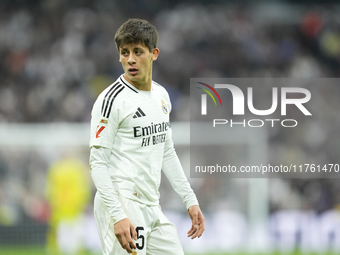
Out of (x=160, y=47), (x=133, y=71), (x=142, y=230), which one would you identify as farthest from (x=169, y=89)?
(x=142, y=230)

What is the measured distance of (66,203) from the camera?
9211mm

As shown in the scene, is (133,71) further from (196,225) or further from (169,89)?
(169,89)

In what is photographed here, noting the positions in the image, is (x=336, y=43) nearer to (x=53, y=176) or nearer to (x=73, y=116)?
(x=73, y=116)

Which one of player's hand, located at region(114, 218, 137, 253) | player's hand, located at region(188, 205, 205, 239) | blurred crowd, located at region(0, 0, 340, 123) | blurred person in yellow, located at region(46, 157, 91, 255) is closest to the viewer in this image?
player's hand, located at region(114, 218, 137, 253)

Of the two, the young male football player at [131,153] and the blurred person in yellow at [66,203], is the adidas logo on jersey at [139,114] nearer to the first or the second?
the young male football player at [131,153]

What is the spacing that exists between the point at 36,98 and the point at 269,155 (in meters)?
5.63

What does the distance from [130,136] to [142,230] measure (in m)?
0.59

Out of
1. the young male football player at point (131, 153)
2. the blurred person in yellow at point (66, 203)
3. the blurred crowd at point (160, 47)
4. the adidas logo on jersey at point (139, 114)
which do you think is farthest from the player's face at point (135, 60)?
the blurred crowd at point (160, 47)

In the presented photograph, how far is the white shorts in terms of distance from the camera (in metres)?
3.32

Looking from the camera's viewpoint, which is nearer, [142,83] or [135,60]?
[135,60]

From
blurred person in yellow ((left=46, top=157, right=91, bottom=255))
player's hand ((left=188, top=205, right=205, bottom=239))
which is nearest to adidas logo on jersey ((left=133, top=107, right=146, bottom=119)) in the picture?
player's hand ((left=188, top=205, right=205, bottom=239))

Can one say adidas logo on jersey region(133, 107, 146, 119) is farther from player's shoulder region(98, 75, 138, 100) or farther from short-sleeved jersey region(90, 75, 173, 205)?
player's shoulder region(98, 75, 138, 100)

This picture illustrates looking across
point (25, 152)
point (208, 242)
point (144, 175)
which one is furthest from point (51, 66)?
point (144, 175)

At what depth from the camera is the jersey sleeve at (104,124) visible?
324cm
